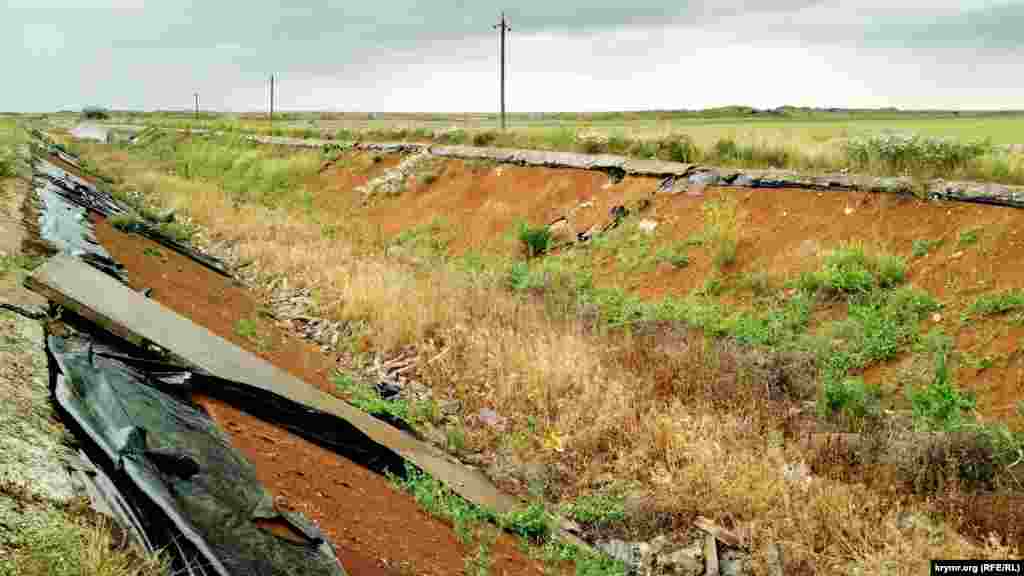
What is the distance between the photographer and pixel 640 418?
21.5ft

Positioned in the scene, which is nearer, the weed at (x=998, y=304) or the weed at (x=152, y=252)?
the weed at (x=998, y=304)

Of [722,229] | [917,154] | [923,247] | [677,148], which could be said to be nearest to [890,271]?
[923,247]

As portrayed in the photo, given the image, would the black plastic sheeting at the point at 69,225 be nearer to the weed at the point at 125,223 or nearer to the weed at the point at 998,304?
the weed at the point at 125,223

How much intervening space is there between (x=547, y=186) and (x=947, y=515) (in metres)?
12.9

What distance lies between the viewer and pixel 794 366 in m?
7.86

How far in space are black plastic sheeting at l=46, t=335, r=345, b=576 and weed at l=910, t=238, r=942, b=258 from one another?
8.78 m

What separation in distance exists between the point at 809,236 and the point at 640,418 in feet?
20.1

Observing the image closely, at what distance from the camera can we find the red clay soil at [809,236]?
774 centimetres

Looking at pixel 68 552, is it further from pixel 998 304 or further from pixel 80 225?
pixel 80 225

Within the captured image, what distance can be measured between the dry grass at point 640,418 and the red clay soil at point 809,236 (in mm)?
2079

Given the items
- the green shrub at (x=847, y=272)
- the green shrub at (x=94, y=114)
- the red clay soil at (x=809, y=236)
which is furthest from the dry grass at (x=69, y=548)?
the green shrub at (x=94, y=114)

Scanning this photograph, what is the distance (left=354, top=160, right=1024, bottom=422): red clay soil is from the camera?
7.74m

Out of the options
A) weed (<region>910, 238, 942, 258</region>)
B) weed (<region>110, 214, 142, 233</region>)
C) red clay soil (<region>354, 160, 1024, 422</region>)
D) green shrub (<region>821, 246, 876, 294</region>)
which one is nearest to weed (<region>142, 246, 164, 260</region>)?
weed (<region>110, 214, 142, 233</region>)

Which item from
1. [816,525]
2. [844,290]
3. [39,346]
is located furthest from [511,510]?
[844,290]
